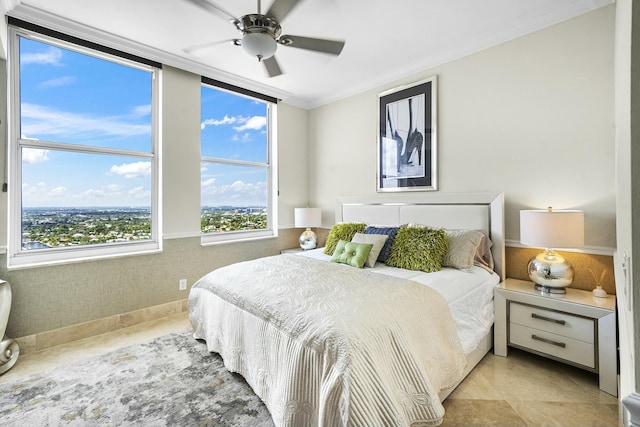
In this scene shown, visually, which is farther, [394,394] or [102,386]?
[102,386]

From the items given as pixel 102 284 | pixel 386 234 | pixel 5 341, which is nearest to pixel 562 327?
pixel 386 234

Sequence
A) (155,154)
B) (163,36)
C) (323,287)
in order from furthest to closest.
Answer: (155,154) < (163,36) < (323,287)

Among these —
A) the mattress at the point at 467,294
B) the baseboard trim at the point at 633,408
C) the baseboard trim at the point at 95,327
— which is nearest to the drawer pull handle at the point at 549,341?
the mattress at the point at 467,294

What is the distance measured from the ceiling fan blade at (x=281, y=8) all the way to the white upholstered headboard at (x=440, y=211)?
7.36 ft

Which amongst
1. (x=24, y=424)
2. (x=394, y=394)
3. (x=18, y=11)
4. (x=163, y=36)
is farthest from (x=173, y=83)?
(x=394, y=394)

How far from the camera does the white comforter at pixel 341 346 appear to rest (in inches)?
50.8

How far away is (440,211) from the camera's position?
10.2ft

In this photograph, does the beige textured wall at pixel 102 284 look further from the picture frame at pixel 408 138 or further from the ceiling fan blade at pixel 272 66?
the picture frame at pixel 408 138

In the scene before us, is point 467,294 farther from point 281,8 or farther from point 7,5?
point 7,5

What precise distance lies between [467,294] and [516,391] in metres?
0.66

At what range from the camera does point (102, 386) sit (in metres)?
2.03

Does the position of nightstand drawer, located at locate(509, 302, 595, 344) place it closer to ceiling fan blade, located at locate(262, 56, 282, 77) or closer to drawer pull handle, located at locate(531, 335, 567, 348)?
drawer pull handle, located at locate(531, 335, 567, 348)

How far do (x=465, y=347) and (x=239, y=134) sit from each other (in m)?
3.59

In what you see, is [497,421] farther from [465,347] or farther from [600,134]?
[600,134]
